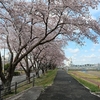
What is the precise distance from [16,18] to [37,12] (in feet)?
4.70

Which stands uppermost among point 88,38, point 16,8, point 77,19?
point 16,8

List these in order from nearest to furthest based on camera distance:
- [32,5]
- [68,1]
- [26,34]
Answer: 1. [68,1]
2. [32,5]
3. [26,34]

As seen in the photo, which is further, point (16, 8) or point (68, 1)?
point (16, 8)

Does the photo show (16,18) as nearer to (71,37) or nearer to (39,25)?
(71,37)

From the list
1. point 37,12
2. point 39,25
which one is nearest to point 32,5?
point 37,12

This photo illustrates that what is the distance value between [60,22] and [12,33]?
8238mm

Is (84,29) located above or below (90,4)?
below

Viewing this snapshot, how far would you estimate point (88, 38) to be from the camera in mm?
14094

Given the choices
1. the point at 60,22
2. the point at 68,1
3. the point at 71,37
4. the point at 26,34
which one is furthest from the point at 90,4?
the point at 26,34

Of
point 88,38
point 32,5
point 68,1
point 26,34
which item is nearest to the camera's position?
point 68,1

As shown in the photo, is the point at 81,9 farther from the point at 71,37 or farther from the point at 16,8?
the point at 16,8

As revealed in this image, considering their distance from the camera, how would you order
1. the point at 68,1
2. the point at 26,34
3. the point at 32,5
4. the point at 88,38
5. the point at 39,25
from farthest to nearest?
the point at 39,25 → the point at 26,34 → the point at 88,38 → the point at 32,5 → the point at 68,1

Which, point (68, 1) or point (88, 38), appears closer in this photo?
point (68, 1)

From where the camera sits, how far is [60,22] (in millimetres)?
13367
